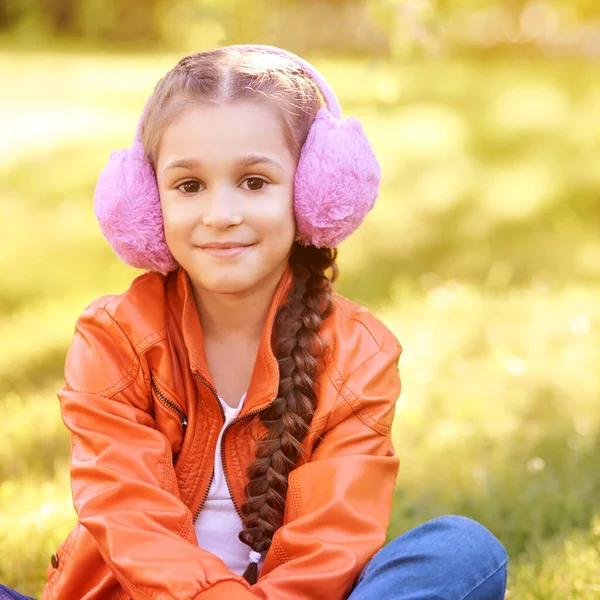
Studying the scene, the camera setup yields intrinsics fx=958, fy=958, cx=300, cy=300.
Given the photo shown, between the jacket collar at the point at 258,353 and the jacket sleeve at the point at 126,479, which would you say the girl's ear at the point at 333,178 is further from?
the jacket sleeve at the point at 126,479

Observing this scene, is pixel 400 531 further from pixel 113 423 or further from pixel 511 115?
pixel 511 115

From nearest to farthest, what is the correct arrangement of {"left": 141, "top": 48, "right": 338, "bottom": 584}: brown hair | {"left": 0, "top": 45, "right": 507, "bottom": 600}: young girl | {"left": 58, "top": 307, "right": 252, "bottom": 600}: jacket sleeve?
1. {"left": 58, "top": 307, "right": 252, "bottom": 600}: jacket sleeve
2. {"left": 0, "top": 45, "right": 507, "bottom": 600}: young girl
3. {"left": 141, "top": 48, "right": 338, "bottom": 584}: brown hair

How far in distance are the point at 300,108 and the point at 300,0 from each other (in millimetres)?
17130

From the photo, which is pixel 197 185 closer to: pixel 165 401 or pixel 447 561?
pixel 165 401

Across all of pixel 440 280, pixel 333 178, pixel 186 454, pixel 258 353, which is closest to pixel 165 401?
pixel 186 454

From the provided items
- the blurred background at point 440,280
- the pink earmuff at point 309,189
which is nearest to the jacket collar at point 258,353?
the pink earmuff at point 309,189

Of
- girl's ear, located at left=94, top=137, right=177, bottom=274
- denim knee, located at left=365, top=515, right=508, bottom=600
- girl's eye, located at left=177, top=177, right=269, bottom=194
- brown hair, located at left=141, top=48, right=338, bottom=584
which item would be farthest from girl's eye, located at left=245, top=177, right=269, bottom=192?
denim knee, located at left=365, top=515, right=508, bottom=600

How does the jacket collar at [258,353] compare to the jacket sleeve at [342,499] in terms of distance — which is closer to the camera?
the jacket sleeve at [342,499]

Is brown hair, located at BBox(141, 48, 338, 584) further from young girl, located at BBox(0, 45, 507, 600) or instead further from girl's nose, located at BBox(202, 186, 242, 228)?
girl's nose, located at BBox(202, 186, 242, 228)

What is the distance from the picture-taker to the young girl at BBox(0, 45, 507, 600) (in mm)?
2006

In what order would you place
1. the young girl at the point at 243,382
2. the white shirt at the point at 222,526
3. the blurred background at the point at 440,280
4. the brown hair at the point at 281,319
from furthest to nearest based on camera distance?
the blurred background at the point at 440,280, the white shirt at the point at 222,526, the brown hair at the point at 281,319, the young girl at the point at 243,382

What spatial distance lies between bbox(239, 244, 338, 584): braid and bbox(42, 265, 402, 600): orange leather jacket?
0.03 metres

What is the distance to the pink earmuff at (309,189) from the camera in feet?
7.00

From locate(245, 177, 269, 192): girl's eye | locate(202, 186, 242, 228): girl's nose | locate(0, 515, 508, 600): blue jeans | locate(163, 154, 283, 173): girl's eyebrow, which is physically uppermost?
locate(163, 154, 283, 173): girl's eyebrow
